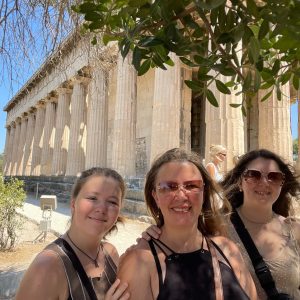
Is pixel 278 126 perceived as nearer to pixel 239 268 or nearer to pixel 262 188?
pixel 262 188

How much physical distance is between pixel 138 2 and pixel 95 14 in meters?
0.35

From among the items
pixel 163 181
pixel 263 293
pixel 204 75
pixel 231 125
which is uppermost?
pixel 231 125

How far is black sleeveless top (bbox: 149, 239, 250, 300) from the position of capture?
162 centimetres

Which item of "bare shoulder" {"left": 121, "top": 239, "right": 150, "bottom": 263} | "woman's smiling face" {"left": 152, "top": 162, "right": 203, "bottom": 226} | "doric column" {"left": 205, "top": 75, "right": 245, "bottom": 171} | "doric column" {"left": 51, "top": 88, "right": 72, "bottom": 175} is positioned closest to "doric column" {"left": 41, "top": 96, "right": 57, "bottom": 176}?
"doric column" {"left": 51, "top": 88, "right": 72, "bottom": 175}

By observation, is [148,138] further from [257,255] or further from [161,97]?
[257,255]

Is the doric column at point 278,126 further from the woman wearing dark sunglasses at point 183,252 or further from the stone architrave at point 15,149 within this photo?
the stone architrave at point 15,149

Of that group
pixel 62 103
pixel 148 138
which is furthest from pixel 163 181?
pixel 62 103

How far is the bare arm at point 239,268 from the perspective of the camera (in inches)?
71.1

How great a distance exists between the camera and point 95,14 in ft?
6.50

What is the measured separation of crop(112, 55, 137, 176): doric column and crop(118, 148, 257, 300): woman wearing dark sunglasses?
51.8 feet

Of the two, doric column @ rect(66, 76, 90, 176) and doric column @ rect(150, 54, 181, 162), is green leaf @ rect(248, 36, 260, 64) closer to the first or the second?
doric column @ rect(150, 54, 181, 162)

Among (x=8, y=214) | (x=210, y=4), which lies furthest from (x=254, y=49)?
(x=8, y=214)

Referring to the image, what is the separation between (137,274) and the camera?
165 centimetres

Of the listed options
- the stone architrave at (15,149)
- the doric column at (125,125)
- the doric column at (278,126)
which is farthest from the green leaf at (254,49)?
the stone architrave at (15,149)
